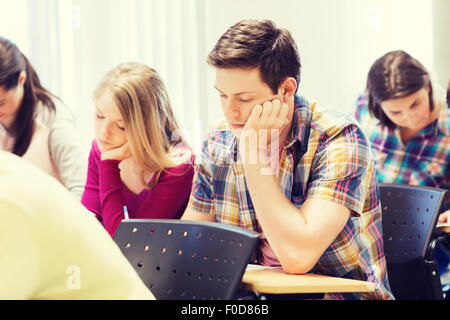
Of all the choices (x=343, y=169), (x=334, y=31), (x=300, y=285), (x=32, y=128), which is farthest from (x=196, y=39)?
(x=300, y=285)

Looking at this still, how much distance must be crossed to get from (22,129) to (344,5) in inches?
85.8

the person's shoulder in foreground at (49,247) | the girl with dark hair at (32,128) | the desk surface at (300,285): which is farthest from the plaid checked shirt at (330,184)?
the girl with dark hair at (32,128)

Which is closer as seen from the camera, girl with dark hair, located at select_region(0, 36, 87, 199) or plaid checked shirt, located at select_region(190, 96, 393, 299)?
plaid checked shirt, located at select_region(190, 96, 393, 299)

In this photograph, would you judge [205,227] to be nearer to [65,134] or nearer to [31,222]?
[31,222]

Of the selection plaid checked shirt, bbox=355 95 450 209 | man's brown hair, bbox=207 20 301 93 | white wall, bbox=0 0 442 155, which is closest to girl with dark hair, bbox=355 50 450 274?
plaid checked shirt, bbox=355 95 450 209

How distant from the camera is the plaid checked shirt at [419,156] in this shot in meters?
3.07

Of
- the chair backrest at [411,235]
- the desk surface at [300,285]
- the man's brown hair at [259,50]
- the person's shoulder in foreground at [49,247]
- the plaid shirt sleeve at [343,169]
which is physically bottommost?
the chair backrest at [411,235]

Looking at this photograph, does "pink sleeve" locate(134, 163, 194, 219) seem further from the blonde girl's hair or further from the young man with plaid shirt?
the young man with plaid shirt

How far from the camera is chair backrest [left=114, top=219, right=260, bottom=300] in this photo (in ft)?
4.52

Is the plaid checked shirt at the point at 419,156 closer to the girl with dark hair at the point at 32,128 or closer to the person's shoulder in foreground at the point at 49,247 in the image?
the girl with dark hair at the point at 32,128

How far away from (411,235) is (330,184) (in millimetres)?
521

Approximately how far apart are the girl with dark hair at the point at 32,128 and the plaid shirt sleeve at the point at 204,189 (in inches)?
40.4

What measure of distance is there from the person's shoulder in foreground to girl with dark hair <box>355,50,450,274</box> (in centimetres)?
244

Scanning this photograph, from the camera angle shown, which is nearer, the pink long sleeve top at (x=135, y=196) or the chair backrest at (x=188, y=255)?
the chair backrest at (x=188, y=255)
